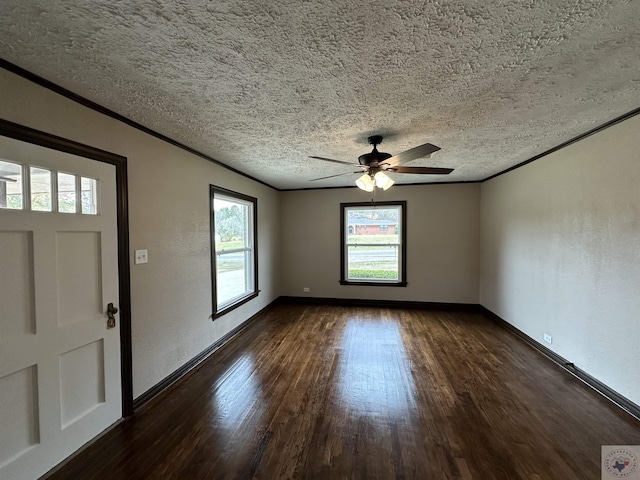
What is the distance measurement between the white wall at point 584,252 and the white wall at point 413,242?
101cm

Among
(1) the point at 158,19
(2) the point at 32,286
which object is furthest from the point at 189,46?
(2) the point at 32,286

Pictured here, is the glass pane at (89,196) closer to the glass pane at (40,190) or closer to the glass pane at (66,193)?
the glass pane at (66,193)

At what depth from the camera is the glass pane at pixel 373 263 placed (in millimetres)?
5441

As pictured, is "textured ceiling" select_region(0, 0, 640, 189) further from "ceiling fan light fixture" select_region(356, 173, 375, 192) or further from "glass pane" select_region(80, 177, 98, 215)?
"glass pane" select_region(80, 177, 98, 215)

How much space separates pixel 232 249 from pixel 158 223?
165 centimetres

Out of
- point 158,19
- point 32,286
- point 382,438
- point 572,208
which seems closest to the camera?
point 158,19

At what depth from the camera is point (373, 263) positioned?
5523 millimetres

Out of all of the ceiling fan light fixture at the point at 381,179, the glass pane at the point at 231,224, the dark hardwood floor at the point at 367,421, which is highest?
the ceiling fan light fixture at the point at 381,179

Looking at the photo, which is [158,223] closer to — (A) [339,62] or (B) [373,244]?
(A) [339,62]

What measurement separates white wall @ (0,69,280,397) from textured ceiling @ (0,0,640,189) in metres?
0.18

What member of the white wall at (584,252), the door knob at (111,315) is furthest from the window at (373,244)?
the door knob at (111,315)

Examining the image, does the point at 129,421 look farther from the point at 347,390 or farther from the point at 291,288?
the point at 291,288

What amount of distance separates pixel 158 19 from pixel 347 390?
2864 millimetres

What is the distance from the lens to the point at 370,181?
2.69m
